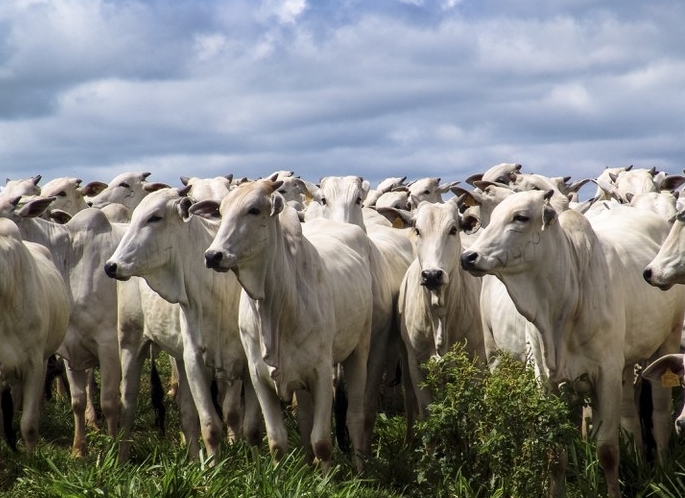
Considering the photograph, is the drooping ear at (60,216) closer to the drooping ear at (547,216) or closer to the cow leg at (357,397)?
the cow leg at (357,397)

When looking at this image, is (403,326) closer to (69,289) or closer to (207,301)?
(207,301)

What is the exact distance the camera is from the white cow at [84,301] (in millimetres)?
11523

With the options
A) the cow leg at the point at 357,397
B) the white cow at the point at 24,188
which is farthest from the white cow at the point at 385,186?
the cow leg at the point at 357,397

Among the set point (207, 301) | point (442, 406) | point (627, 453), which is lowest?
point (627, 453)

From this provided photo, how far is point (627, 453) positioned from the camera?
948cm

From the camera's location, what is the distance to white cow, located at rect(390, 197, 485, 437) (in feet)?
32.8

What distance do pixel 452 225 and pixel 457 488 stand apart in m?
2.29

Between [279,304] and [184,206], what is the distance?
4.05ft

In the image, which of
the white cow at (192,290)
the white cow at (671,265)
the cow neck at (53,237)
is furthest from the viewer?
the cow neck at (53,237)

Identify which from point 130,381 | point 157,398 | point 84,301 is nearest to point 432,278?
point 130,381

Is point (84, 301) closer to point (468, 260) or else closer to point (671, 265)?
point (468, 260)

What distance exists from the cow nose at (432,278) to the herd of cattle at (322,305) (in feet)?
0.05

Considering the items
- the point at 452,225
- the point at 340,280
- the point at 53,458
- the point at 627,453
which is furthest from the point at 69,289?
the point at 627,453

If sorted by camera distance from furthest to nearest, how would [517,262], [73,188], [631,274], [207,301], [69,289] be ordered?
[73,188], [69,289], [207,301], [631,274], [517,262]
